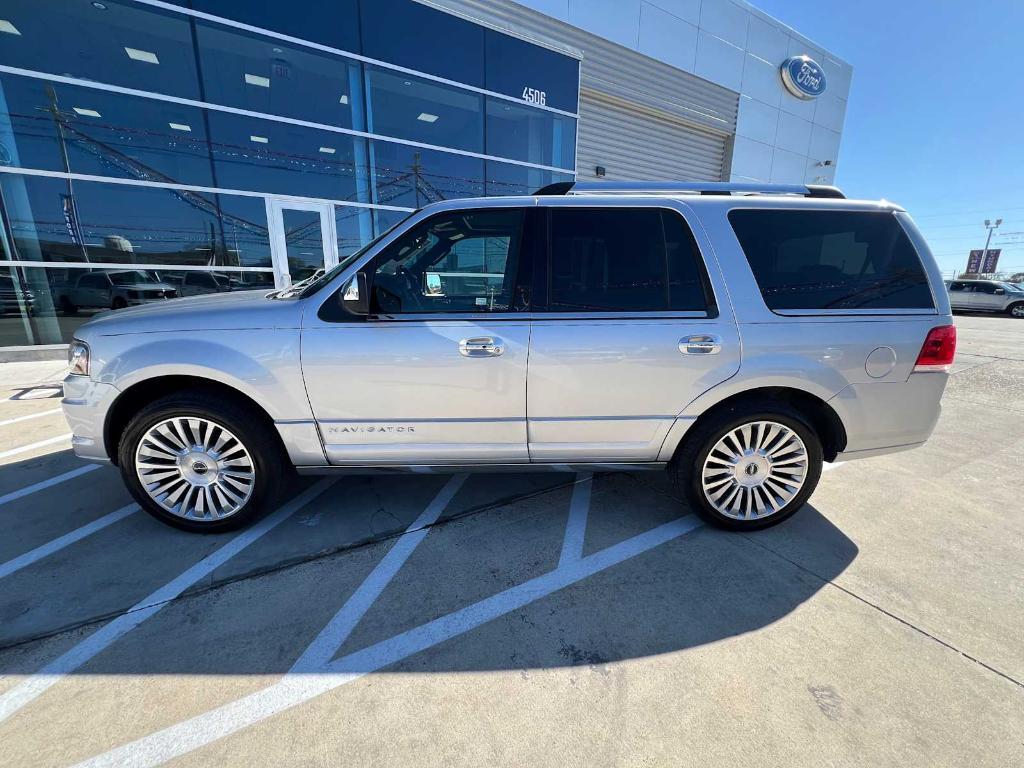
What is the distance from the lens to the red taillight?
2604 mm

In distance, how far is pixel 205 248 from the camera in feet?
26.0

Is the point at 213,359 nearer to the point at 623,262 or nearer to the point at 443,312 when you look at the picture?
the point at 443,312

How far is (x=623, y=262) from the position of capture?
262 cm

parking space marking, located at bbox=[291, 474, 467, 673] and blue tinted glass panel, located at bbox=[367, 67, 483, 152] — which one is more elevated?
blue tinted glass panel, located at bbox=[367, 67, 483, 152]

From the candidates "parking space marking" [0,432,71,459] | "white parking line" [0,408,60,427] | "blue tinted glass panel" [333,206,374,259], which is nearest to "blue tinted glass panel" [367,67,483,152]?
"blue tinted glass panel" [333,206,374,259]

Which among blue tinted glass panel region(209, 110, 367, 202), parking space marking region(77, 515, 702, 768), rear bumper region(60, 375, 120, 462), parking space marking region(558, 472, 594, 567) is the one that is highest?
blue tinted glass panel region(209, 110, 367, 202)

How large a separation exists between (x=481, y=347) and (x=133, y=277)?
829cm

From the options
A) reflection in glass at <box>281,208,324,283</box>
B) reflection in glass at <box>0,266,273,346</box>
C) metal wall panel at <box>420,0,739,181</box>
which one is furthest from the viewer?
metal wall panel at <box>420,0,739,181</box>

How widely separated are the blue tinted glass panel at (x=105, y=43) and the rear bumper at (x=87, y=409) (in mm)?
7295

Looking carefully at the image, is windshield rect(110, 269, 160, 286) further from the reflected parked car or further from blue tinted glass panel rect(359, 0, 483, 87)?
blue tinted glass panel rect(359, 0, 483, 87)

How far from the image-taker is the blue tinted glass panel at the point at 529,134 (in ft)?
32.4

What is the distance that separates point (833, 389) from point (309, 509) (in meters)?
3.40

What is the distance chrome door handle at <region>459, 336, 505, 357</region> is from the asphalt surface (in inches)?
44.5

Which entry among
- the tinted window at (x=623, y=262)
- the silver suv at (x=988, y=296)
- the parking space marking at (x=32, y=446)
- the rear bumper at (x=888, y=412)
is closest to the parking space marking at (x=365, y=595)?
the tinted window at (x=623, y=262)
